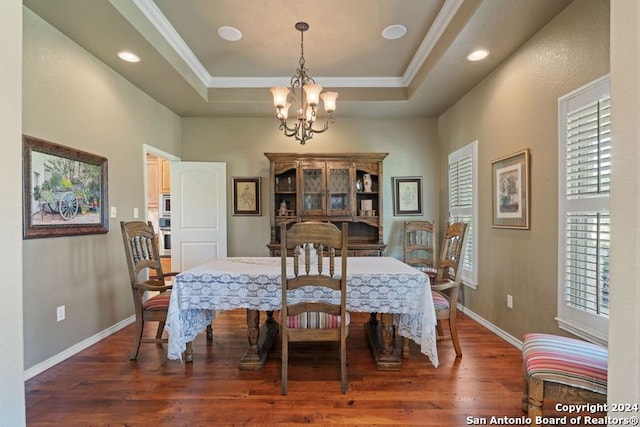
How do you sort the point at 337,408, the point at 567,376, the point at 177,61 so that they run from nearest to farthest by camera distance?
the point at 567,376, the point at 337,408, the point at 177,61

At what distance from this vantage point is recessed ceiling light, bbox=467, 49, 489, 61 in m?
2.75

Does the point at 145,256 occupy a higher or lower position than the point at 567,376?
higher

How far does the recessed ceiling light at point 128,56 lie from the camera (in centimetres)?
280

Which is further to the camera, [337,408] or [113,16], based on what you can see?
[113,16]

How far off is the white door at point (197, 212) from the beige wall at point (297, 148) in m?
0.24

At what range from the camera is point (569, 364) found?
1432 millimetres

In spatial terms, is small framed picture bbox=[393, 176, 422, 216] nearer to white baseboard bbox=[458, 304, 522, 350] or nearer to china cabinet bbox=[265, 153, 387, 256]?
china cabinet bbox=[265, 153, 387, 256]

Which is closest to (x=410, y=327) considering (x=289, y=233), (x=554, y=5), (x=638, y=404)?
(x=289, y=233)

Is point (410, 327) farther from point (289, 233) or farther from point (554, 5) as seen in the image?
point (554, 5)

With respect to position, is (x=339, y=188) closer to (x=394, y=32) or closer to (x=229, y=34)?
(x=394, y=32)

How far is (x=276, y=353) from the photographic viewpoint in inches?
103

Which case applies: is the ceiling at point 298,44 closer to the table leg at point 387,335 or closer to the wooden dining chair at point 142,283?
the wooden dining chair at point 142,283

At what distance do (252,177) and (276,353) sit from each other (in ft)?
8.74

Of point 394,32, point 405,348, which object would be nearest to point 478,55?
point 394,32
